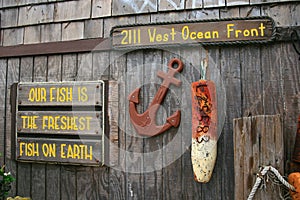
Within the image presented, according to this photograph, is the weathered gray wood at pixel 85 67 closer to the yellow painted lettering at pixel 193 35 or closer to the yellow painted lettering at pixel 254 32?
the yellow painted lettering at pixel 193 35

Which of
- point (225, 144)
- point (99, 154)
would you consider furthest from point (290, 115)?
point (99, 154)

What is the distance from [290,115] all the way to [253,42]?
1.81ft

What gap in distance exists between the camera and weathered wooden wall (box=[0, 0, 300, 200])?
2.20m

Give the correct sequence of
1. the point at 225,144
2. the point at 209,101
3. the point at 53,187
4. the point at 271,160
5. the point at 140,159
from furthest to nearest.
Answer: the point at 53,187 < the point at 140,159 < the point at 225,144 < the point at 209,101 < the point at 271,160

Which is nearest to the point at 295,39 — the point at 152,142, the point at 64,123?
the point at 152,142

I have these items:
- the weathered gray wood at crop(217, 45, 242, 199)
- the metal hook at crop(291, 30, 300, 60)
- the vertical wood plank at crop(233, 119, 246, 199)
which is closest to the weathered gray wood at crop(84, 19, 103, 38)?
the weathered gray wood at crop(217, 45, 242, 199)

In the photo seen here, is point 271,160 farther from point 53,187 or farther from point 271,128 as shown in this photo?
point 53,187

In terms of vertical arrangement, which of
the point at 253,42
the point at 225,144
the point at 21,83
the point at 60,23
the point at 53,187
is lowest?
the point at 53,187

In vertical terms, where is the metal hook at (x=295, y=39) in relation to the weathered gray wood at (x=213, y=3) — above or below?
below

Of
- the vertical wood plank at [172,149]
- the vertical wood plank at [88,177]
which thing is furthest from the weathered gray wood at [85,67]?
the vertical wood plank at [172,149]

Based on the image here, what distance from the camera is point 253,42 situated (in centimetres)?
220

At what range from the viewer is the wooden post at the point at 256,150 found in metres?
1.92

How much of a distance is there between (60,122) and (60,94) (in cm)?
22

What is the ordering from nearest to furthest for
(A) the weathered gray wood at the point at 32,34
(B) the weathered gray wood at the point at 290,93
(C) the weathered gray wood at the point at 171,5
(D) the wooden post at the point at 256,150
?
(D) the wooden post at the point at 256,150 → (B) the weathered gray wood at the point at 290,93 → (C) the weathered gray wood at the point at 171,5 → (A) the weathered gray wood at the point at 32,34
